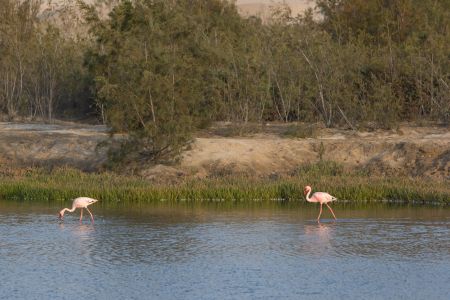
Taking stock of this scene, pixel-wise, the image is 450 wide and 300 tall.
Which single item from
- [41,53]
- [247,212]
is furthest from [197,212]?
[41,53]

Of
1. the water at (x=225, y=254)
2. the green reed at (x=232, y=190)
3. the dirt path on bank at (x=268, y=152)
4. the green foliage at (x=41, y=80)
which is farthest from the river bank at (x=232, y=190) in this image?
the green foliage at (x=41, y=80)

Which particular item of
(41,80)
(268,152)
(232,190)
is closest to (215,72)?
(268,152)

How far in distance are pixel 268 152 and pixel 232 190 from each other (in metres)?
4.36

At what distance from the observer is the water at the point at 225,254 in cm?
1385

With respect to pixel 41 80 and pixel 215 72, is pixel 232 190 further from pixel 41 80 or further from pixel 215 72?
pixel 41 80

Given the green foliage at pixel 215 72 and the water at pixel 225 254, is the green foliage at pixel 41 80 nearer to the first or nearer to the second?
the green foliage at pixel 215 72

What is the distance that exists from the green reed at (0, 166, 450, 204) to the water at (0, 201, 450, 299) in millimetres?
1229

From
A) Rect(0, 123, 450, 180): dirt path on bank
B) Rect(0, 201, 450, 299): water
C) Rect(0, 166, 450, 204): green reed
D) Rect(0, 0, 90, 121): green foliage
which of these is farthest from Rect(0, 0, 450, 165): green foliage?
Rect(0, 201, 450, 299): water

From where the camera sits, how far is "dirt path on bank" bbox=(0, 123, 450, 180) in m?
27.5

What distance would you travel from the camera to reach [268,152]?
28516 mm

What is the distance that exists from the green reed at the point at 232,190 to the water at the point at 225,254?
1229mm

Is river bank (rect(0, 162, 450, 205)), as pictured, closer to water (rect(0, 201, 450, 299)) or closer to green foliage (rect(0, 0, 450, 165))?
water (rect(0, 201, 450, 299))

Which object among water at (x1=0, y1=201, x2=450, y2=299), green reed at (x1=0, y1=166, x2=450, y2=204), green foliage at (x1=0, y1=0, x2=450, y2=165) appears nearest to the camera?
water at (x1=0, y1=201, x2=450, y2=299)

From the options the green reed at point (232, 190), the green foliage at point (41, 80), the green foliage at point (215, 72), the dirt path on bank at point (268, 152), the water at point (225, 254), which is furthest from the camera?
the green foliage at point (41, 80)
